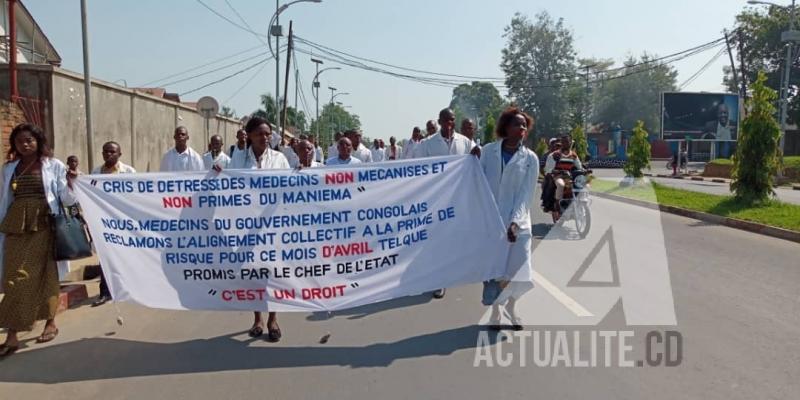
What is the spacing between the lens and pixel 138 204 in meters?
5.38

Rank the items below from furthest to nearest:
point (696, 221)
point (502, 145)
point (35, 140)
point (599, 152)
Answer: point (599, 152)
point (696, 221)
point (502, 145)
point (35, 140)

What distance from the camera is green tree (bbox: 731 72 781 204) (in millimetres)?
15047

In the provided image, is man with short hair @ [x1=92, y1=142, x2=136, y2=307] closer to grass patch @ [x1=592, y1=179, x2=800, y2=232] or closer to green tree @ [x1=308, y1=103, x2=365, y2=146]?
grass patch @ [x1=592, y1=179, x2=800, y2=232]

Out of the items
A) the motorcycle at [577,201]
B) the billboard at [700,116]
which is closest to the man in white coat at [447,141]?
the motorcycle at [577,201]

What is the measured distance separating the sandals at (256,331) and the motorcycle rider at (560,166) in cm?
749

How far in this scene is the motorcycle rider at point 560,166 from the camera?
472 inches

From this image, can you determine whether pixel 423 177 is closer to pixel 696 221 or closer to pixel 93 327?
pixel 93 327

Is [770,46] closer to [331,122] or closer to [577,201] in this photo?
[331,122]

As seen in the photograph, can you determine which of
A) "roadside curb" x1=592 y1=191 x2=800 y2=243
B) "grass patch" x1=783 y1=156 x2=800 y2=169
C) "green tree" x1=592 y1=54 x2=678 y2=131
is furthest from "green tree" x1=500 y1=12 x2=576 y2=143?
"roadside curb" x1=592 y1=191 x2=800 y2=243

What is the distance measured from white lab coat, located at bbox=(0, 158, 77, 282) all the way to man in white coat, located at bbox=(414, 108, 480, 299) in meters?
3.82

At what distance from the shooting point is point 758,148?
1524cm

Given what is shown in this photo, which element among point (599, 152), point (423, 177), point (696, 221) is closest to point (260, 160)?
point (423, 177)

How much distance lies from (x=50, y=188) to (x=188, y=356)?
176cm

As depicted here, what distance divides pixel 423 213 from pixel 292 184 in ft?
3.64
